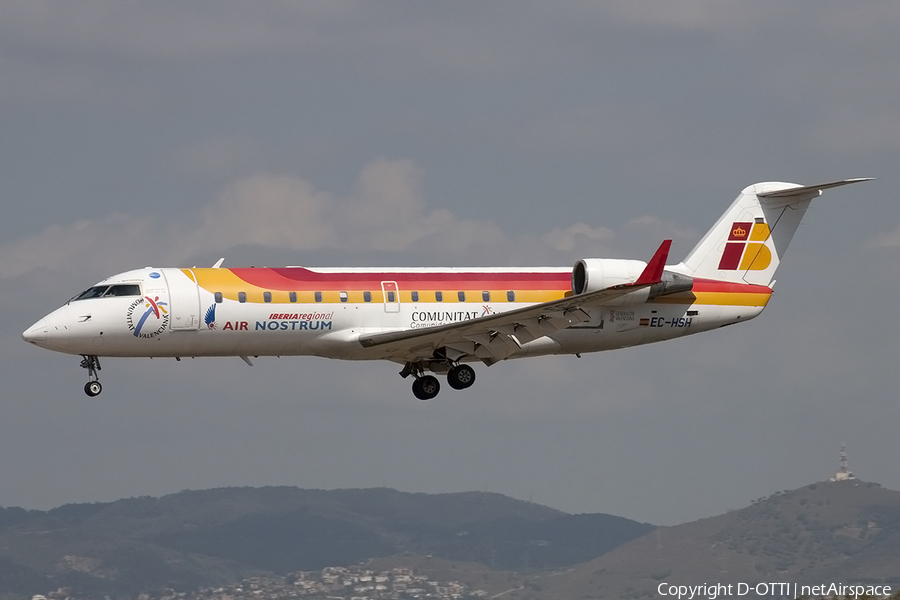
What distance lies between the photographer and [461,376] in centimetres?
4022

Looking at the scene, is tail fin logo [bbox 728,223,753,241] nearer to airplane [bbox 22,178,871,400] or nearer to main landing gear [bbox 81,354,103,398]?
airplane [bbox 22,178,871,400]

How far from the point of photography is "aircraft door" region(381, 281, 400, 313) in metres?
38.7

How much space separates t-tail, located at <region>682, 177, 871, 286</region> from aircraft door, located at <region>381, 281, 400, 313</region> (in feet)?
31.4

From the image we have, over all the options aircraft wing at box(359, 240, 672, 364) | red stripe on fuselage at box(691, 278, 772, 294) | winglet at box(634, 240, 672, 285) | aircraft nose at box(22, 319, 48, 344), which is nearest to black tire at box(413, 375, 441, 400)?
aircraft wing at box(359, 240, 672, 364)

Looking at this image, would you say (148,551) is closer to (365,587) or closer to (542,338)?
(365,587)

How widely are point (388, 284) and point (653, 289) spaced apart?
7807 millimetres

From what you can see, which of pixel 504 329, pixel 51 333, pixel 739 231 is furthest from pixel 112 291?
pixel 739 231

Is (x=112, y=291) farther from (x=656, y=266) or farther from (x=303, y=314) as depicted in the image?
(x=656, y=266)

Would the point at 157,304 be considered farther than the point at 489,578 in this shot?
No

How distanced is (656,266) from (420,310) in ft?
22.0

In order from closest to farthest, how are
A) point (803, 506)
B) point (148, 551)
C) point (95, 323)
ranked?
point (95, 323)
point (803, 506)
point (148, 551)

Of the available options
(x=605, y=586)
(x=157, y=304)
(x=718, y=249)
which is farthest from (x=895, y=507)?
(x=157, y=304)

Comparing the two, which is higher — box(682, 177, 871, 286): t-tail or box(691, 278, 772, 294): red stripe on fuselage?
box(682, 177, 871, 286): t-tail

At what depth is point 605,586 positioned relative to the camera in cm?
12331
